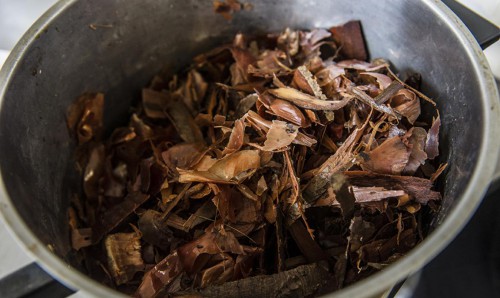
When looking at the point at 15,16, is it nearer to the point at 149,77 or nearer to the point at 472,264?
the point at 149,77

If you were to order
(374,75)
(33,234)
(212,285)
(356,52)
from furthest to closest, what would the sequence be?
(356,52) < (374,75) < (212,285) < (33,234)

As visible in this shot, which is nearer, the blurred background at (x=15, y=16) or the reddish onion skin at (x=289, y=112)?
the reddish onion skin at (x=289, y=112)

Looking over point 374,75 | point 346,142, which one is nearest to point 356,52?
point 374,75

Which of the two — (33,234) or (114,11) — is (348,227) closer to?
(33,234)

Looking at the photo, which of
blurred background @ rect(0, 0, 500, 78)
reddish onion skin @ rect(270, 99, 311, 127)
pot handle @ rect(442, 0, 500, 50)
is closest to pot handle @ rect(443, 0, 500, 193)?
pot handle @ rect(442, 0, 500, 50)

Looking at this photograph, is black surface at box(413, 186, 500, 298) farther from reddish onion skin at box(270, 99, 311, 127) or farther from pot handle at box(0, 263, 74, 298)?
pot handle at box(0, 263, 74, 298)

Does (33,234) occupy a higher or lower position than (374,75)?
lower

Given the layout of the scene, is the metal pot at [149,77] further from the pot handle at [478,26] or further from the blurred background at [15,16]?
the blurred background at [15,16]

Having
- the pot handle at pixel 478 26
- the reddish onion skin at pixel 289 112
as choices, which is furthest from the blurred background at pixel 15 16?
the pot handle at pixel 478 26
